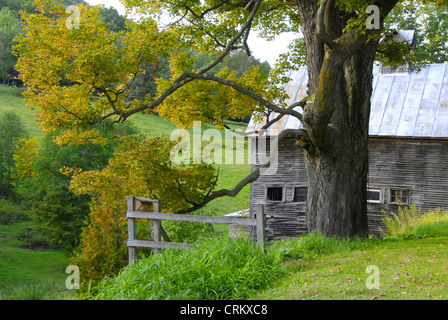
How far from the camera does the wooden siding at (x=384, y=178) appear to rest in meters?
18.8

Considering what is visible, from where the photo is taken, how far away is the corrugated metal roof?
60.2ft

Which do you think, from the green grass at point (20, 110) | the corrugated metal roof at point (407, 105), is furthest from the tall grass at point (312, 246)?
the green grass at point (20, 110)

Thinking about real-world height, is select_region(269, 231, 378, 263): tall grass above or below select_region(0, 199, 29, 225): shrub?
above

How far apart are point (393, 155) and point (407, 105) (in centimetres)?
220

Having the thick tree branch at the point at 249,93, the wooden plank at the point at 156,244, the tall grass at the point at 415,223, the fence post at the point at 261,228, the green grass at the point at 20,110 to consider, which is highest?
the green grass at the point at 20,110

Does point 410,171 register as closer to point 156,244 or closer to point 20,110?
point 156,244

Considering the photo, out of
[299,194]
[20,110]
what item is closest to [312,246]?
[299,194]

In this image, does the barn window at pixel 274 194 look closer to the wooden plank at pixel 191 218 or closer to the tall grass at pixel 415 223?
the tall grass at pixel 415 223

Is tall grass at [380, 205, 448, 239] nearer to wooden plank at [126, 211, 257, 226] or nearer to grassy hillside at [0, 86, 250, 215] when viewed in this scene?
Answer: wooden plank at [126, 211, 257, 226]

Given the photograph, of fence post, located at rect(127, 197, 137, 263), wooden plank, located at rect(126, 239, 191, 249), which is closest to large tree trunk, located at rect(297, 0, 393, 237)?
wooden plank, located at rect(126, 239, 191, 249)

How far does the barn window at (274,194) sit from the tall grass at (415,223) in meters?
4.57

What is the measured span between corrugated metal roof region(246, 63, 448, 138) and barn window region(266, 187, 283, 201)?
2.59 m

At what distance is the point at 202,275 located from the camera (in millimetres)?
6262
